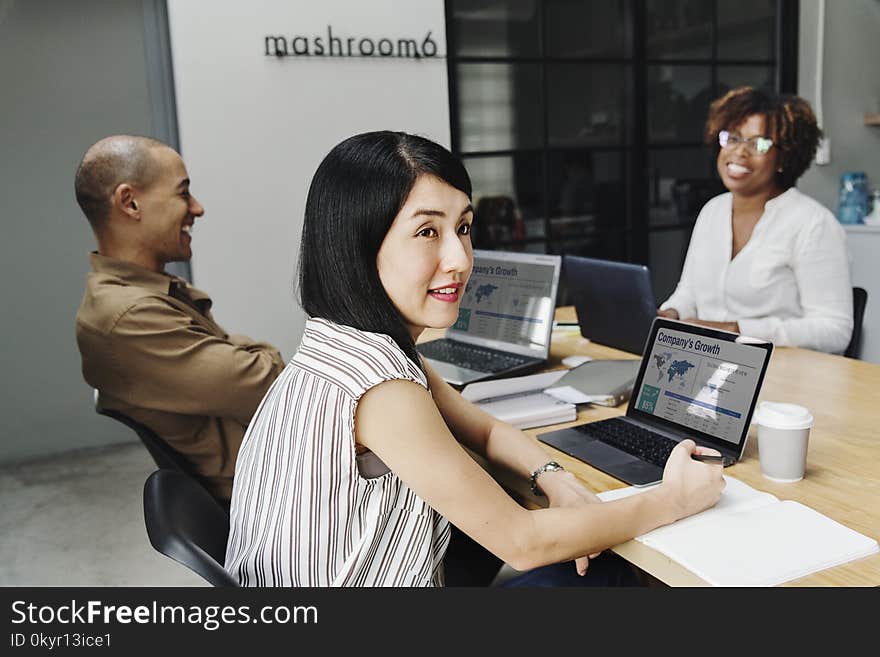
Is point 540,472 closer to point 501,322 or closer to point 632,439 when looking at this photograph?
point 632,439

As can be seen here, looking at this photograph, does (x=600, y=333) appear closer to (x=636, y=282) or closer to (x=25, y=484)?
(x=636, y=282)

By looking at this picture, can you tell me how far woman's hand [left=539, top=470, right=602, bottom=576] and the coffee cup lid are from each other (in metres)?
0.32

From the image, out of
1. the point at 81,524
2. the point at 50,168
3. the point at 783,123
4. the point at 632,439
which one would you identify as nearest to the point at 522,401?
the point at 632,439

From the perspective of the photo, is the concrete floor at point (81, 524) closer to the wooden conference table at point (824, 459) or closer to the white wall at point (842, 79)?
the wooden conference table at point (824, 459)

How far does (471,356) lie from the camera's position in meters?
2.31

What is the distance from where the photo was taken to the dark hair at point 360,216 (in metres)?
1.21

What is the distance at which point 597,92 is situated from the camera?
4.38m

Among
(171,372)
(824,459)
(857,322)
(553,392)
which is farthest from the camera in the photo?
(857,322)

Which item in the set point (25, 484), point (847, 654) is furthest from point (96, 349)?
point (25, 484)

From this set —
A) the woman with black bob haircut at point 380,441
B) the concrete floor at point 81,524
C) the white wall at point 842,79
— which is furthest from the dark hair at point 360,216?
the white wall at point 842,79

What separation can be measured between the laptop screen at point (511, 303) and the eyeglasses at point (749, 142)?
2.80 ft

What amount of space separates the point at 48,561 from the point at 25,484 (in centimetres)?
85

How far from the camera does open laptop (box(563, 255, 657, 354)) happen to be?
2.13 meters

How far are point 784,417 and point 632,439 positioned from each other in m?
0.29
